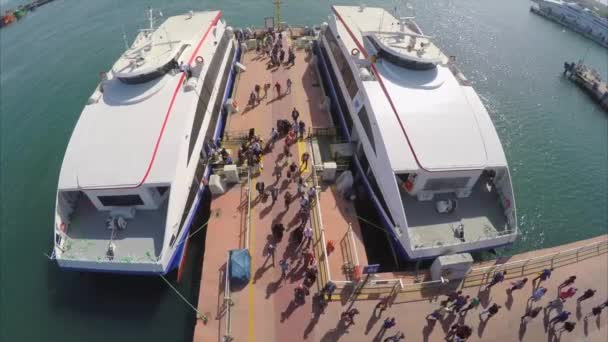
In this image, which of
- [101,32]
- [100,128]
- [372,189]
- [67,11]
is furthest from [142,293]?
[67,11]

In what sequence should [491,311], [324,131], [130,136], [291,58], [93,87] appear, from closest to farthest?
[491,311] < [130,136] < [324,131] < [291,58] < [93,87]

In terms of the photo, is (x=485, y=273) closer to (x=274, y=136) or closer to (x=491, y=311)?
(x=491, y=311)

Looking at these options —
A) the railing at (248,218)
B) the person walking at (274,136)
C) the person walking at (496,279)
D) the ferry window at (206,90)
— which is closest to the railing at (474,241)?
the person walking at (496,279)

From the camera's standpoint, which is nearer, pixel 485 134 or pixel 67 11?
pixel 485 134

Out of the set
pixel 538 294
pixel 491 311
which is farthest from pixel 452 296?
pixel 538 294

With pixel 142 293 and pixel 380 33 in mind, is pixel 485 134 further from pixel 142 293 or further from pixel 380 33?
pixel 142 293

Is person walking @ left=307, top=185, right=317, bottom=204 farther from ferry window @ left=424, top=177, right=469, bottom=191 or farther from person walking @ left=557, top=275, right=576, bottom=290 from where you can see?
person walking @ left=557, top=275, right=576, bottom=290

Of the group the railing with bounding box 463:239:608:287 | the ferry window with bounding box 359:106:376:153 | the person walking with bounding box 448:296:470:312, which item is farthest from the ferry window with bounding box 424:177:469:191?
the person walking with bounding box 448:296:470:312
